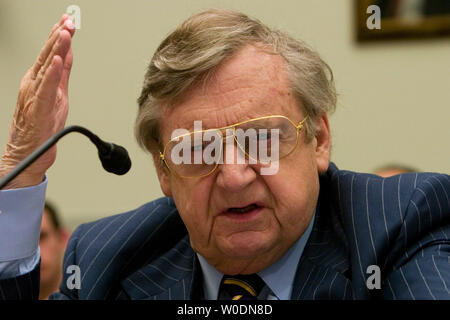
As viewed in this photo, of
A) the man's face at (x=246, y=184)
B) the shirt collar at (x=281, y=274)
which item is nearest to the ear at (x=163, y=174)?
the man's face at (x=246, y=184)

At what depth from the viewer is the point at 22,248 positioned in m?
1.77

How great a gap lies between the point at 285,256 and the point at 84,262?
0.62 m

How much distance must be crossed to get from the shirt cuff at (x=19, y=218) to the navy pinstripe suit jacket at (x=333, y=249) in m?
0.08

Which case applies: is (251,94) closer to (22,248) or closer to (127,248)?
(127,248)

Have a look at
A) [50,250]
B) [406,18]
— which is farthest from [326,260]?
[50,250]

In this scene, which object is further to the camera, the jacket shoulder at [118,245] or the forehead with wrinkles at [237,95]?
the jacket shoulder at [118,245]

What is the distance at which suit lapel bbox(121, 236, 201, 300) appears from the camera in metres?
1.86

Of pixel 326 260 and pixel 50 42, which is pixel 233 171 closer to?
pixel 326 260

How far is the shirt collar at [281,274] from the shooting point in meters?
1.74

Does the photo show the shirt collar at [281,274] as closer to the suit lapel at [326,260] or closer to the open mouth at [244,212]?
the suit lapel at [326,260]

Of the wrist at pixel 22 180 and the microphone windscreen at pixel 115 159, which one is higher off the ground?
the microphone windscreen at pixel 115 159

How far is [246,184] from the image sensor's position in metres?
1.59
